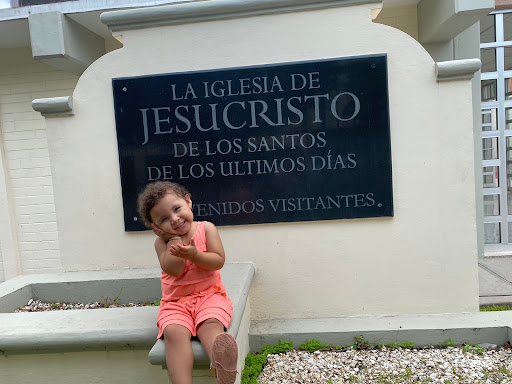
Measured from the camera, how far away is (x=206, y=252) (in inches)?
82.8

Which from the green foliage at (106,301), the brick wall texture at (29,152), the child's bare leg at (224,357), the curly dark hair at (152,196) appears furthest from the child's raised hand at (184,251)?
the brick wall texture at (29,152)

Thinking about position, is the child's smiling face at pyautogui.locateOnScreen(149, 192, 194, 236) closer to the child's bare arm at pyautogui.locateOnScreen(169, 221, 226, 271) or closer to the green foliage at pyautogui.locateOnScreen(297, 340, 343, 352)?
the child's bare arm at pyautogui.locateOnScreen(169, 221, 226, 271)

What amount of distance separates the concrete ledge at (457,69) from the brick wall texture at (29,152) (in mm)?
4342

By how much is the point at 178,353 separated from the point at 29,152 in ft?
14.7

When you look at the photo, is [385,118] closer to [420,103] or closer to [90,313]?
[420,103]

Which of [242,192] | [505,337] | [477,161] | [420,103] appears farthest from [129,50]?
[477,161]

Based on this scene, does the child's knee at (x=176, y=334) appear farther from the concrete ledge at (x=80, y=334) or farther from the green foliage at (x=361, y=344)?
the green foliage at (x=361, y=344)

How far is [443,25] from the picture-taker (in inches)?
158

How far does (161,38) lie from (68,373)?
2.50 m

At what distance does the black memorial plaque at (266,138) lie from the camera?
3102mm

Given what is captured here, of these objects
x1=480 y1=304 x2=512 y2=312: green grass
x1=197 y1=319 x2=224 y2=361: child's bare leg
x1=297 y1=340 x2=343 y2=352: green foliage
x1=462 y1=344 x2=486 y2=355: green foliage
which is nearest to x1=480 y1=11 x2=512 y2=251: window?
x1=480 y1=304 x2=512 y2=312: green grass

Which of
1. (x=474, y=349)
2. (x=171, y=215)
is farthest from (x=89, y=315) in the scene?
(x=474, y=349)

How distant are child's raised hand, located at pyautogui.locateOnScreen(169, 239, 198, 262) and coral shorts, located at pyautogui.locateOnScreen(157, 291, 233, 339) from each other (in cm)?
30

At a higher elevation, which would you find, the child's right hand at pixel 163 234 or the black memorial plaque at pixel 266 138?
the black memorial plaque at pixel 266 138
